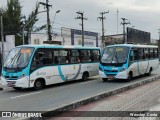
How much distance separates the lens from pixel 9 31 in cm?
5262

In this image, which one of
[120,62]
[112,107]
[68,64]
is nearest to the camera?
[112,107]

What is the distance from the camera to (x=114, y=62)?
60.7 ft

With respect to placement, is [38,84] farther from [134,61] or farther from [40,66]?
[134,61]

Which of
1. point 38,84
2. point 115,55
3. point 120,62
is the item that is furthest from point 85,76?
point 38,84

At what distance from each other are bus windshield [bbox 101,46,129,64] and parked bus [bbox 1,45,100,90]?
169 centimetres

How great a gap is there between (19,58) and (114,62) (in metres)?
6.12

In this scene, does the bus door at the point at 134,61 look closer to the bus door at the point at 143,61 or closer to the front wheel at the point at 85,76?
the bus door at the point at 143,61

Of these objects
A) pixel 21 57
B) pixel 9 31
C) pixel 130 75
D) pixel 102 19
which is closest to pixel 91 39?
pixel 102 19

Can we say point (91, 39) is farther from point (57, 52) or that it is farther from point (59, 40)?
point (57, 52)

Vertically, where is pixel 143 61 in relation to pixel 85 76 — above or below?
above

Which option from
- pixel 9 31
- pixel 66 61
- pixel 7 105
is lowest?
pixel 7 105

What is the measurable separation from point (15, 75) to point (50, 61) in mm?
2411

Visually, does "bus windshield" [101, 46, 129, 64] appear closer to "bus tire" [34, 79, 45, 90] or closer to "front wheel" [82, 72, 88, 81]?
"front wheel" [82, 72, 88, 81]

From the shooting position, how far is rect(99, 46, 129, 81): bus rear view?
1836cm
